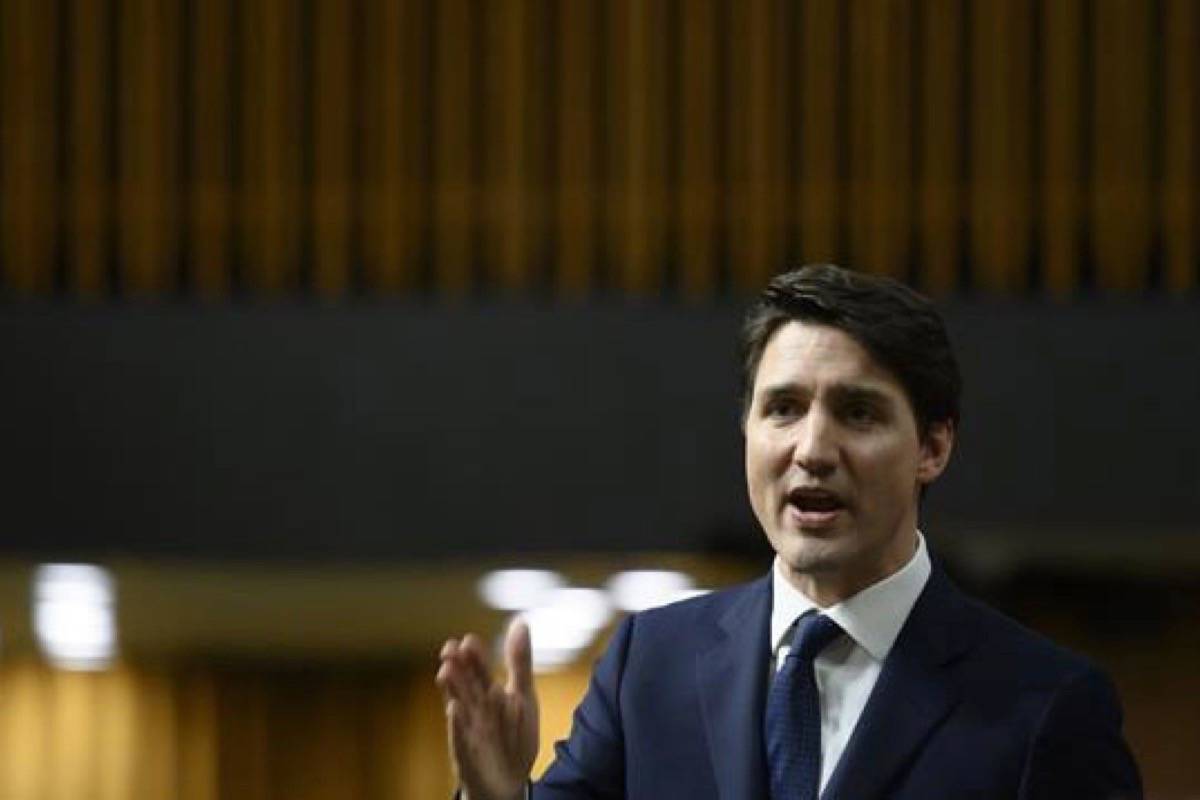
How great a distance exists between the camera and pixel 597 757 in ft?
7.95

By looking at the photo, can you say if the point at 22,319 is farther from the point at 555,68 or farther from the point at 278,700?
the point at 278,700

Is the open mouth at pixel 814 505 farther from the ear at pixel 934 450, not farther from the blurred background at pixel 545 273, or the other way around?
the blurred background at pixel 545 273

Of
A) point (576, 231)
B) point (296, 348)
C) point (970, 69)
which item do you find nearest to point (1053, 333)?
point (970, 69)

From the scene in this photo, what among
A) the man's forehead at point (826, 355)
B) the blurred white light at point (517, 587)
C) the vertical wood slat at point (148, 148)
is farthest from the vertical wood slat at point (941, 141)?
the man's forehead at point (826, 355)

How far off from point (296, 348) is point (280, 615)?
76.4 inches

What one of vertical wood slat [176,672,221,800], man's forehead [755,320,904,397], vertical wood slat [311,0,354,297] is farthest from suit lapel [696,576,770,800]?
vertical wood slat [176,672,221,800]

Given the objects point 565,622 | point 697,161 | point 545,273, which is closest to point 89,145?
point 545,273

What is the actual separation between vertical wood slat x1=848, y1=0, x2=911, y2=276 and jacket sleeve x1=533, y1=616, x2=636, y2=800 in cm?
531

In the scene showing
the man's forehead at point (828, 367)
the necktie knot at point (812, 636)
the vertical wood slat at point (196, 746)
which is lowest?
the vertical wood slat at point (196, 746)

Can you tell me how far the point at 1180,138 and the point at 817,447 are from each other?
18.5ft

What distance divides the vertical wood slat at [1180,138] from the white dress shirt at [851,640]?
5401 mm

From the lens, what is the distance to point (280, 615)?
9.04 metres

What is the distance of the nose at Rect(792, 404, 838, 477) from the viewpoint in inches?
89.7

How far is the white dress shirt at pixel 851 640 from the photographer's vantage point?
7.68ft
